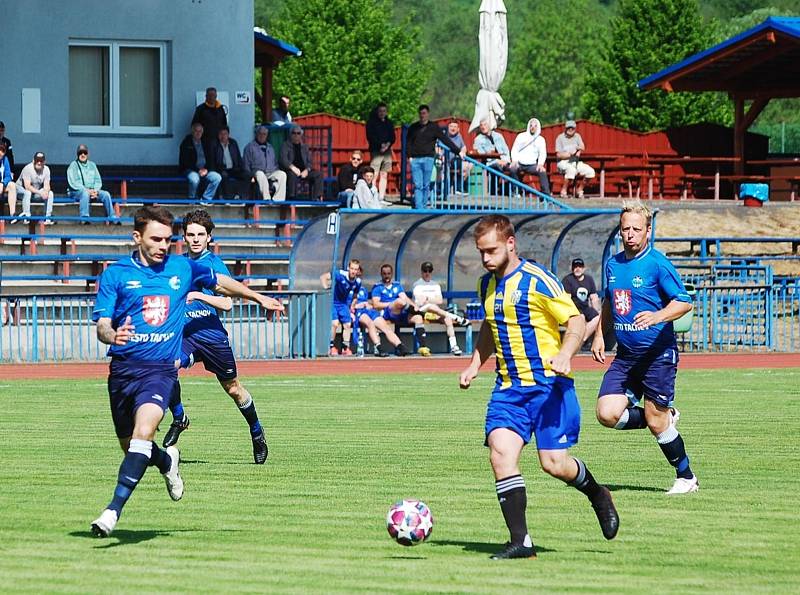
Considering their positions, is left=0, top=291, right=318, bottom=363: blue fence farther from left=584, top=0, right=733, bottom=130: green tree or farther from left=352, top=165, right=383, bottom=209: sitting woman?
left=584, top=0, right=733, bottom=130: green tree

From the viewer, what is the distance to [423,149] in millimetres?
30703

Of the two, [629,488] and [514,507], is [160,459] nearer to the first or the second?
[514,507]

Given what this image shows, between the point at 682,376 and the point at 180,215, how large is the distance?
11.4 meters

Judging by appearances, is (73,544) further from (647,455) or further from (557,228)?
(557,228)

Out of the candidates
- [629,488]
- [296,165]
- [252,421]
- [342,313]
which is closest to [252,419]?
[252,421]

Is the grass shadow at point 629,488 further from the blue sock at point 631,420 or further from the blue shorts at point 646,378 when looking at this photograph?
the blue shorts at point 646,378

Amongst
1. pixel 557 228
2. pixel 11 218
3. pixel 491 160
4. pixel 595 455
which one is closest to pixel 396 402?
pixel 595 455

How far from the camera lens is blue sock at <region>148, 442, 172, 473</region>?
9359 mm

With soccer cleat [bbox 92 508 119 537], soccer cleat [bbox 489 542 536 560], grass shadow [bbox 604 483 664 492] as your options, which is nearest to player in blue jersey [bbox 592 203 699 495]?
grass shadow [bbox 604 483 664 492]

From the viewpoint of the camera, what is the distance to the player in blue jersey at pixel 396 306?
1035 inches

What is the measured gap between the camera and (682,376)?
74.6ft

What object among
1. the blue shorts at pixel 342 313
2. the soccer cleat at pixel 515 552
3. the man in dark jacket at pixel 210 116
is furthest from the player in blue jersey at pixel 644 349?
the man in dark jacket at pixel 210 116

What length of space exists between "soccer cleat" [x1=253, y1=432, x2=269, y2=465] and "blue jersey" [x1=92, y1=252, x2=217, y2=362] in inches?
129

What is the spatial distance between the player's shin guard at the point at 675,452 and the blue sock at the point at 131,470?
3.73 m
